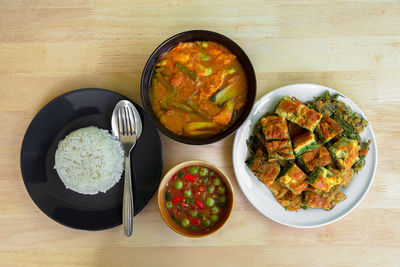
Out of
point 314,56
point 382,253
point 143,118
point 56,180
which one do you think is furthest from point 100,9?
point 382,253

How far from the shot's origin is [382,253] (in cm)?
259

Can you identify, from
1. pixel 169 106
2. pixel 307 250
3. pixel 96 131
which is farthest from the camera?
pixel 307 250

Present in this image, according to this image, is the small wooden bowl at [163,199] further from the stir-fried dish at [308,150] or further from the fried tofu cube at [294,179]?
the fried tofu cube at [294,179]

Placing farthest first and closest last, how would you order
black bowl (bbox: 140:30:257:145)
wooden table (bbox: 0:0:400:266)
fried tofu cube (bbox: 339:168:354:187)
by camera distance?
wooden table (bbox: 0:0:400:266) → fried tofu cube (bbox: 339:168:354:187) → black bowl (bbox: 140:30:257:145)

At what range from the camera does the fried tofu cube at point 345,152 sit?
229 centimetres

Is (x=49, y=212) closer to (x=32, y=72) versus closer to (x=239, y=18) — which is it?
(x=32, y=72)

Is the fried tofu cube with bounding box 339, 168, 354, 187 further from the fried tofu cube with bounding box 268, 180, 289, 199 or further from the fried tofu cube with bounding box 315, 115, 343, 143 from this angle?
the fried tofu cube with bounding box 268, 180, 289, 199

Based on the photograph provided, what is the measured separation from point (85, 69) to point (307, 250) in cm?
258

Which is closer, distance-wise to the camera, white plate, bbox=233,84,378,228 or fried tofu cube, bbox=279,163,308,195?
fried tofu cube, bbox=279,163,308,195

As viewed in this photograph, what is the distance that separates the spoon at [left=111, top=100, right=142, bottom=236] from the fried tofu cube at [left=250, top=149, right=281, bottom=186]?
1.01 metres

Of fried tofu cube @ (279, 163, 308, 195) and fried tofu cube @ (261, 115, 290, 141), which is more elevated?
fried tofu cube @ (261, 115, 290, 141)

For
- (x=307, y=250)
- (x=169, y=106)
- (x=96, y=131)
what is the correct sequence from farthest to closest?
(x=307, y=250)
(x=96, y=131)
(x=169, y=106)

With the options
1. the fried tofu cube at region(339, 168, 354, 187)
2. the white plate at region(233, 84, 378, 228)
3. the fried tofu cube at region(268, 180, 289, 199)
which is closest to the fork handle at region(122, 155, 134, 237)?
the white plate at region(233, 84, 378, 228)

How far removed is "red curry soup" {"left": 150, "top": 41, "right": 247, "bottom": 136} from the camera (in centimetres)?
221
